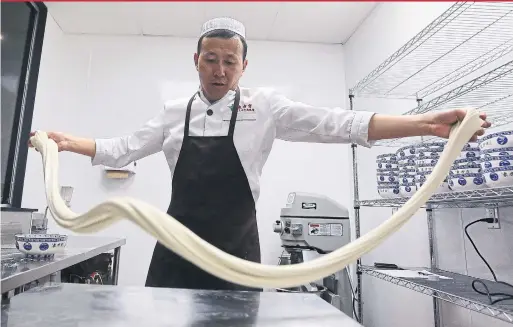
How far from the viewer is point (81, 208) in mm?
2330

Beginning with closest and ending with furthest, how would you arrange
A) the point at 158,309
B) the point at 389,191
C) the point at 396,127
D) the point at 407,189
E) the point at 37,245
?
1. the point at 158,309
2. the point at 396,127
3. the point at 37,245
4. the point at 407,189
5. the point at 389,191

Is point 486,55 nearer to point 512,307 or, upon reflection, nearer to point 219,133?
point 512,307

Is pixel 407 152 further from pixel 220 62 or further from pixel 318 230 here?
pixel 220 62

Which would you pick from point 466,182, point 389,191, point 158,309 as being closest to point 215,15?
point 389,191

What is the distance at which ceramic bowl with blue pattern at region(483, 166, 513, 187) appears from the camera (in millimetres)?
925

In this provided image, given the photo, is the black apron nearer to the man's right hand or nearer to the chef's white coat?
the chef's white coat

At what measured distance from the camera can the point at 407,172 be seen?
1.35 meters

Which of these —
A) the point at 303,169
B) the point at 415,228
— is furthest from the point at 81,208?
the point at 415,228

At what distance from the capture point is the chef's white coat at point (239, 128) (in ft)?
3.28

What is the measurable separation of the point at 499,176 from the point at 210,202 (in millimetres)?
784

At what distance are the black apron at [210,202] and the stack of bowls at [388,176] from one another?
0.69 m

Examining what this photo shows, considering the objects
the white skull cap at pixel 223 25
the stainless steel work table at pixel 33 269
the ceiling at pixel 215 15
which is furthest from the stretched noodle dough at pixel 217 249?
the ceiling at pixel 215 15

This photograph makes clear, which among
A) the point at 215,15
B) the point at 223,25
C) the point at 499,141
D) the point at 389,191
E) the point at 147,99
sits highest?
the point at 215,15

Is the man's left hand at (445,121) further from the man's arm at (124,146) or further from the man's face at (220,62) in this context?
the man's arm at (124,146)
